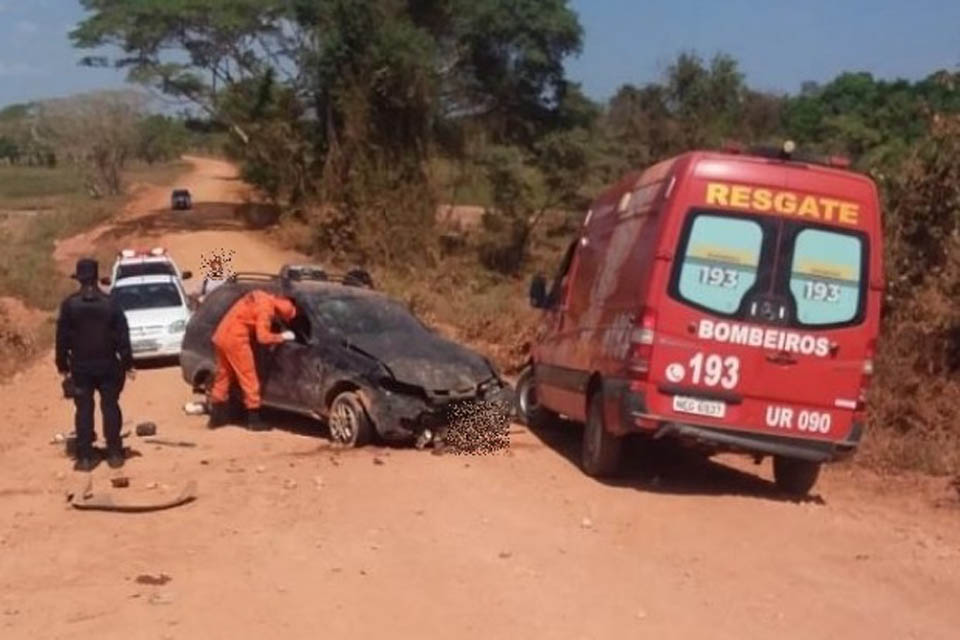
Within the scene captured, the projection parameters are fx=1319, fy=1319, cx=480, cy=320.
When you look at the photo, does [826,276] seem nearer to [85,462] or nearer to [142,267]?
[85,462]

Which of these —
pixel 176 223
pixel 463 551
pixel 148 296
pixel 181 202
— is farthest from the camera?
pixel 181 202

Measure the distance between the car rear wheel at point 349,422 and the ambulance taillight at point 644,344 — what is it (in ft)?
9.80

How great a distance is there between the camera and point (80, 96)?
82.9 meters

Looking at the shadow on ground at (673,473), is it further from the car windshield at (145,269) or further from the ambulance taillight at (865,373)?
the car windshield at (145,269)

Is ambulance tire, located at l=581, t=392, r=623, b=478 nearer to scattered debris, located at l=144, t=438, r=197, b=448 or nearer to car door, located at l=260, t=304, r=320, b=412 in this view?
car door, located at l=260, t=304, r=320, b=412

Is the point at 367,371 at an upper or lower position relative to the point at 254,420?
upper

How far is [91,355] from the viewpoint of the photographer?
11.1 meters

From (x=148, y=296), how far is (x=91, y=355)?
37.9 feet

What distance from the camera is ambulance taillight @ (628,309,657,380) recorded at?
33.3 ft

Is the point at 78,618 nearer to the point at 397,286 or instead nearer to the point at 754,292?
the point at 754,292

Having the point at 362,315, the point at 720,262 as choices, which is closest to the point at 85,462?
the point at 362,315

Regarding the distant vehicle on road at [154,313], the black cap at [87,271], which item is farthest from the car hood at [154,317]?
the black cap at [87,271]

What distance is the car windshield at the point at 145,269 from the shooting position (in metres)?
24.0

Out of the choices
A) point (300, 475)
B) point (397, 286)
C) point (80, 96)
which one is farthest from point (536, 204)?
point (80, 96)
